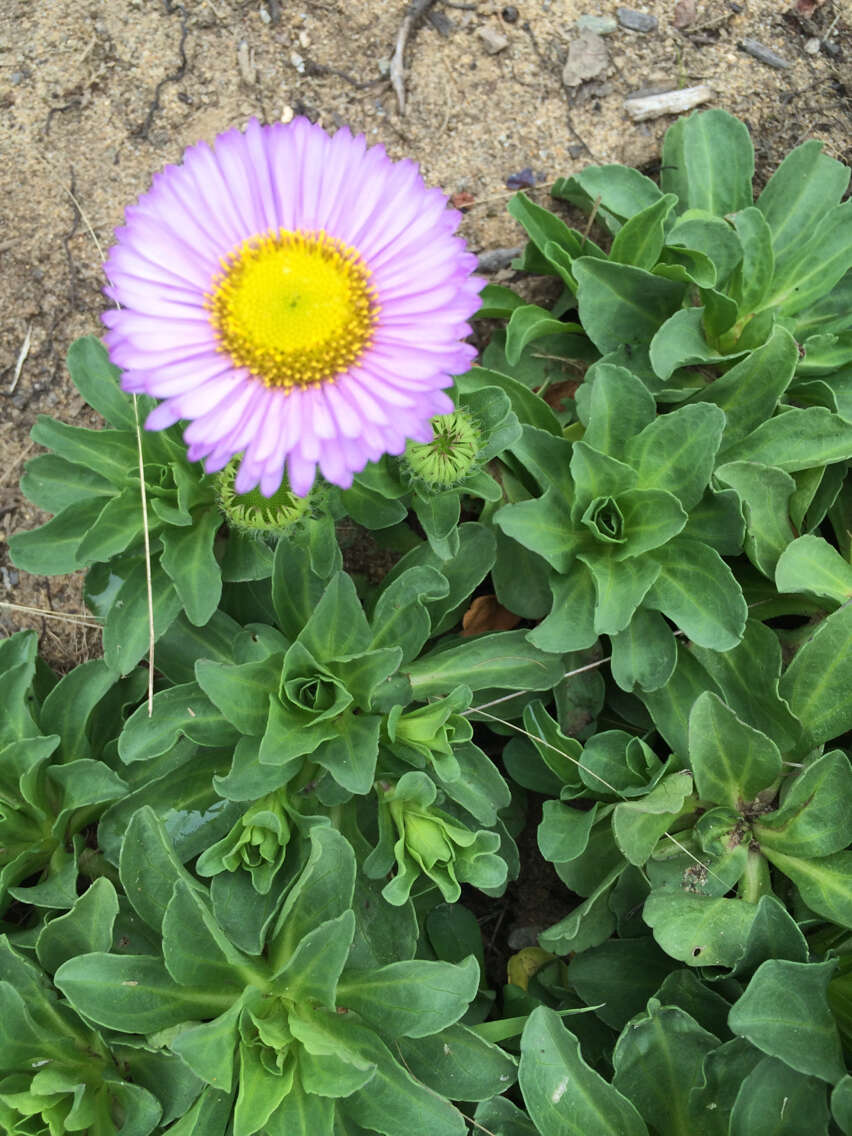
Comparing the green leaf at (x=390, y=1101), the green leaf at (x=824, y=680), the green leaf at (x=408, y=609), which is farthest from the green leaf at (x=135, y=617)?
the green leaf at (x=824, y=680)

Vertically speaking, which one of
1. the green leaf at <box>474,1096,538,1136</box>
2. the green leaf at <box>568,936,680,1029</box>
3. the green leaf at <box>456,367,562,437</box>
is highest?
the green leaf at <box>456,367,562,437</box>

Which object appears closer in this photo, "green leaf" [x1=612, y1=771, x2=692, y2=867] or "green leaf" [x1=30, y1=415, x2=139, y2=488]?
"green leaf" [x1=612, y1=771, x2=692, y2=867]

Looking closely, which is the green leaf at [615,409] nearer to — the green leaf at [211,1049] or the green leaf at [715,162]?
the green leaf at [715,162]

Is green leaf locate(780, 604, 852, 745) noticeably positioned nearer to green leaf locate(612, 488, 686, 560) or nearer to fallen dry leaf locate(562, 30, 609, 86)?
green leaf locate(612, 488, 686, 560)

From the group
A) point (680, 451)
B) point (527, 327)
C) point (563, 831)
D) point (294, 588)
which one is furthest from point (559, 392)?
point (563, 831)

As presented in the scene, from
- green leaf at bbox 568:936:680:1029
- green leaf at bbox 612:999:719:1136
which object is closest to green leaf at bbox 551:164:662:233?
green leaf at bbox 568:936:680:1029

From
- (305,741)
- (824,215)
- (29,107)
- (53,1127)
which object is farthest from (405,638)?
(29,107)
